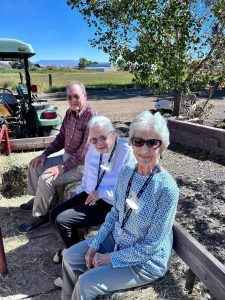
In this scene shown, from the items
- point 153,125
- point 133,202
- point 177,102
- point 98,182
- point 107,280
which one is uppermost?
point 153,125

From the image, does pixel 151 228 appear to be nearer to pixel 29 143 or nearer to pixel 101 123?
pixel 101 123

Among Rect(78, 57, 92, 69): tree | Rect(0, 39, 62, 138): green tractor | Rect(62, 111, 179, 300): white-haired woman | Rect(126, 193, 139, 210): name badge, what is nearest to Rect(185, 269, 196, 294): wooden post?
Rect(62, 111, 179, 300): white-haired woman

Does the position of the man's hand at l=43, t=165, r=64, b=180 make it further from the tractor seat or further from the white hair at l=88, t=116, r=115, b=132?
the tractor seat

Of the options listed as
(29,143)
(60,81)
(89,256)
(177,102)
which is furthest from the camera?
(60,81)

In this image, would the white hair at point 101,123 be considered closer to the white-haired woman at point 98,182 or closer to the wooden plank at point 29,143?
the white-haired woman at point 98,182

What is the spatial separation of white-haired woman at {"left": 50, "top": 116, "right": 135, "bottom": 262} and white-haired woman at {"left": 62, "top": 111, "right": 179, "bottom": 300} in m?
0.52

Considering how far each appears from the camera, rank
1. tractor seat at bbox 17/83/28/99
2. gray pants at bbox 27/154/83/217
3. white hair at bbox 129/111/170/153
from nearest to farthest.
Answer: white hair at bbox 129/111/170/153, gray pants at bbox 27/154/83/217, tractor seat at bbox 17/83/28/99

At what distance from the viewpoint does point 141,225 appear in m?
1.98

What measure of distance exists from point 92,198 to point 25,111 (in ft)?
13.9

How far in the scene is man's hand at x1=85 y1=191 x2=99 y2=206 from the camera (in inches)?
106

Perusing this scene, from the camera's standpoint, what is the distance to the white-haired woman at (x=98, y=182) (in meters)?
2.59

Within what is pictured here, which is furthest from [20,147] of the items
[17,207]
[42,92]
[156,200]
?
[42,92]

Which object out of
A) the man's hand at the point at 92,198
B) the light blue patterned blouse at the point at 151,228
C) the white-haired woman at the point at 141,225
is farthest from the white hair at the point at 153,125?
the man's hand at the point at 92,198

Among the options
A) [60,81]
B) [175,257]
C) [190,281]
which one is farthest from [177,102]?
[60,81]
